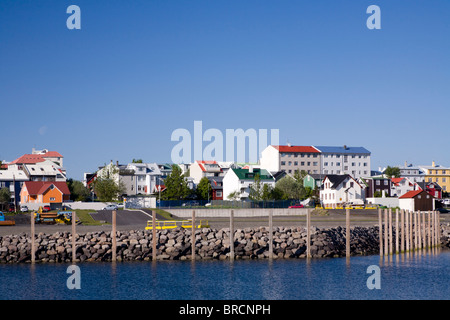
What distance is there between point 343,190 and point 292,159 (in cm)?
5657

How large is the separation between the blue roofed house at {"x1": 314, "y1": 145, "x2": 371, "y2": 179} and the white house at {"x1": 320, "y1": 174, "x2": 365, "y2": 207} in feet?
182

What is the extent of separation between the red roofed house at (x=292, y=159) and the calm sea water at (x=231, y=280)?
12966 centimetres

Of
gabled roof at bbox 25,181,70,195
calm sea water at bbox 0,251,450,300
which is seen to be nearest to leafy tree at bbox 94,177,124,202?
gabled roof at bbox 25,181,70,195

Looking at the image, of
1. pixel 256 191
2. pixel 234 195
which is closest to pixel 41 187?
pixel 234 195

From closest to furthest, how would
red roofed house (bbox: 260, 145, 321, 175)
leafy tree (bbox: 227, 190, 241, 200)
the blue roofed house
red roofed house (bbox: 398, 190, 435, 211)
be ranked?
red roofed house (bbox: 398, 190, 435, 211) → leafy tree (bbox: 227, 190, 241, 200) → red roofed house (bbox: 260, 145, 321, 175) → the blue roofed house

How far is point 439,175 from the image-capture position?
189 m

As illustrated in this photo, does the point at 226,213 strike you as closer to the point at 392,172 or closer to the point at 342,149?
the point at 342,149

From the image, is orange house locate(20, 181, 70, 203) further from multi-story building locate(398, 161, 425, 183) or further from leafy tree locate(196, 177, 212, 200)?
multi-story building locate(398, 161, 425, 183)

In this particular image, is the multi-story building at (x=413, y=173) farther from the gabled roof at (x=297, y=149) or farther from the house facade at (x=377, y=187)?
the house facade at (x=377, y=187)

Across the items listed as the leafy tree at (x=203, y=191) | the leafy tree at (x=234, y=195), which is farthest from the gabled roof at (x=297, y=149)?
the leafy tree at (x=234, y=195)

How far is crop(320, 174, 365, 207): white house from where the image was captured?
4639 inches

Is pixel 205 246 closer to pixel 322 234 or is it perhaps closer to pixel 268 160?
pixel 322 234

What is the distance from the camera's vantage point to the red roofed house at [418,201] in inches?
3642
